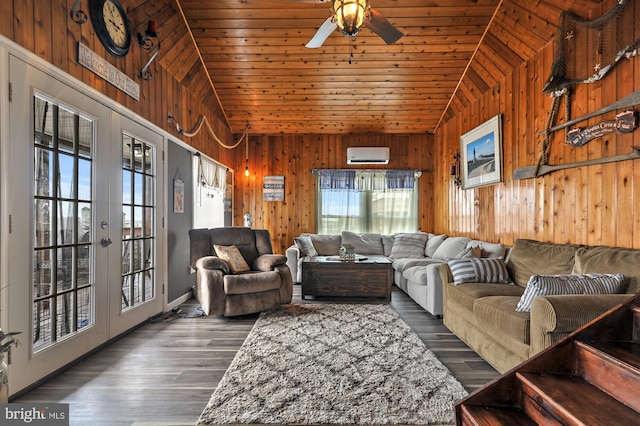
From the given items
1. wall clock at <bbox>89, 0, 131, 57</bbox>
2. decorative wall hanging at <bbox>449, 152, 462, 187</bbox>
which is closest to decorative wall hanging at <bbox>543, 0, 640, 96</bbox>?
decorative wall hanging at <bbox>449, 152, 462, 187</bbox>

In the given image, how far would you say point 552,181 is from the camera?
304 centimetres

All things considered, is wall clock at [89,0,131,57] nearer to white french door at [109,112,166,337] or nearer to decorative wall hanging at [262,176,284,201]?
white french door at [109,112,166,337]

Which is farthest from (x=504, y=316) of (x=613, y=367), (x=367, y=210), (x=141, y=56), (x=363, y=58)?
(x=367, y=210)

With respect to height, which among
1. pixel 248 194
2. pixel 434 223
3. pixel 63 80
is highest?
pixel 63 80

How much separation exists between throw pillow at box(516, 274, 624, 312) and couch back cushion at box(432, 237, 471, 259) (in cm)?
223

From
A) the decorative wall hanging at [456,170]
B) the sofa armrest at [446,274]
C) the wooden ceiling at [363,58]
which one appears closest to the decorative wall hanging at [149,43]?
the wooden ceiling at [363,58]

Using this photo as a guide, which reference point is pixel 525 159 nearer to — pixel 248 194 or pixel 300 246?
pixel 300 246

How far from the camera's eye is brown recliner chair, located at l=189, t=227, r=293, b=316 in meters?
3.20

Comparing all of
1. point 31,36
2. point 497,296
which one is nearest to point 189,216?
point 31,36

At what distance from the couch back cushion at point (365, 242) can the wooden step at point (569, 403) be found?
406 centimetres

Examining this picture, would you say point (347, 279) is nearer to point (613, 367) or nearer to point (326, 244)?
point (326, 244)

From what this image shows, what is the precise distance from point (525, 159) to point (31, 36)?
171 inches

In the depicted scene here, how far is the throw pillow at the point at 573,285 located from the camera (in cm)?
196

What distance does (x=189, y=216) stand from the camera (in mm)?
4141
